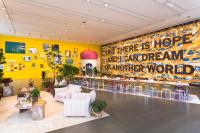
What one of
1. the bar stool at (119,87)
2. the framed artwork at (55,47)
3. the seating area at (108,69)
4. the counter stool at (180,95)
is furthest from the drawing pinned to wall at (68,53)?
the counter stool at (180,95)

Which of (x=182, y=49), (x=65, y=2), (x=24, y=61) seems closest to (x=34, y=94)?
(x=65, y=2)

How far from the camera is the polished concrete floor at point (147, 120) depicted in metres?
3.74

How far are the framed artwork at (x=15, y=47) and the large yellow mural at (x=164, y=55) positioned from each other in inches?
327

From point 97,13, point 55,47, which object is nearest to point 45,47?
point 55,47

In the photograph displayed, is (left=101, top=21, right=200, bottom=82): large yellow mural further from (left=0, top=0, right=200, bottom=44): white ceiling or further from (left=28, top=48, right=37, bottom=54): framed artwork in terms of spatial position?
(left=28, top=48, right=37, bottom=54): framed artwork

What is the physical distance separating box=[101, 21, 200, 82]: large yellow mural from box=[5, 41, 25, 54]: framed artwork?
8.31 m

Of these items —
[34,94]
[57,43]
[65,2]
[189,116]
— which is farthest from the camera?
[57,43]

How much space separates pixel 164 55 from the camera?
9.44 m

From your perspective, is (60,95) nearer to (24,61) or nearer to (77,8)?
(77,8)

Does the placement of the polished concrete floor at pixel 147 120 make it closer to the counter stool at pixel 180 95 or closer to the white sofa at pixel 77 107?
the white sofa at pixel 77 107

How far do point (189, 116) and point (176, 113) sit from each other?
392 millimetres

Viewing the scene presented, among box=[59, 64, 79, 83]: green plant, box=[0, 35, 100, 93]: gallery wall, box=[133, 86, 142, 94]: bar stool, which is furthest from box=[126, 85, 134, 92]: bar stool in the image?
box=[0, 35, 100, 93]: gallery wall

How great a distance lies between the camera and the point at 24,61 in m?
11.6

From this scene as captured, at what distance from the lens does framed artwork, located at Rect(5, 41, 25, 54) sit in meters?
10.9
